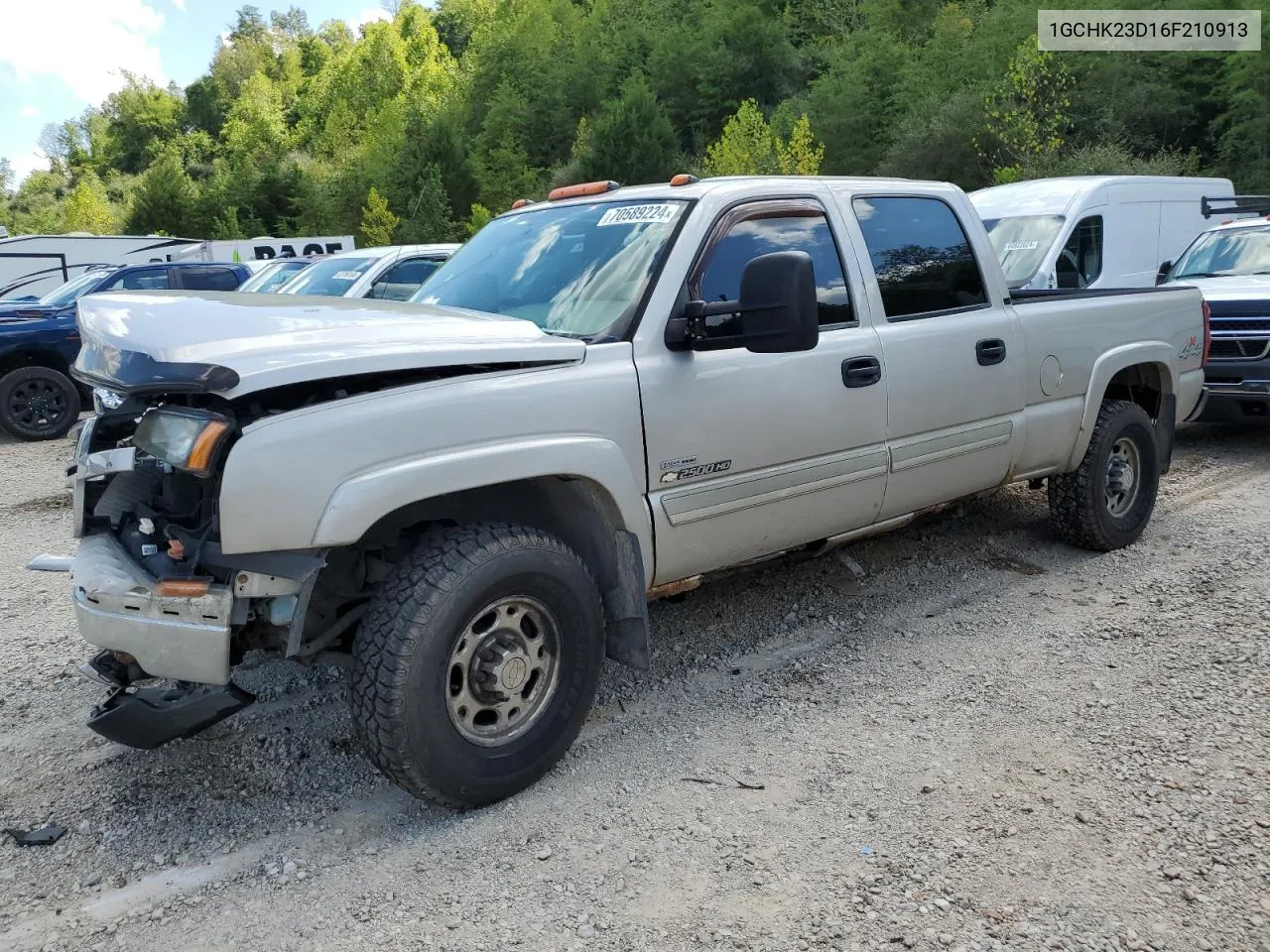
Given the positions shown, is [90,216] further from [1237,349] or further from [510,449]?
[510,449]

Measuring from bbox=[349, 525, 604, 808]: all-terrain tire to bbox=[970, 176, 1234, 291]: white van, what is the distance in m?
7.64

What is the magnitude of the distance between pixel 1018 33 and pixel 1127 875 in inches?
1588

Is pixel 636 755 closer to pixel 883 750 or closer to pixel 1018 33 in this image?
pixel 883 750

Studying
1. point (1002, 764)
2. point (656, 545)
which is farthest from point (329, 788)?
point (1002, 764)

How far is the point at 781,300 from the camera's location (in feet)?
10.5

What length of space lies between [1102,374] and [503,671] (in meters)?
3.72

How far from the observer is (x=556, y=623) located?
3215mm

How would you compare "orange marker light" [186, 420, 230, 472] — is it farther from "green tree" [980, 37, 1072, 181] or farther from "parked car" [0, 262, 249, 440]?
"green tree" [980, 37, 1072, 181]

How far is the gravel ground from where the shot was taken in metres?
2.61

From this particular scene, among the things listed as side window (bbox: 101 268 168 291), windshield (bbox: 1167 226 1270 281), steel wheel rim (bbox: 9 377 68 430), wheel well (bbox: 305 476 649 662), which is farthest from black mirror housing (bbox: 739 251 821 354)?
side window (bbox: 101 268 168 291)

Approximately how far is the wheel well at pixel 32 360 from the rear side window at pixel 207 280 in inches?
102

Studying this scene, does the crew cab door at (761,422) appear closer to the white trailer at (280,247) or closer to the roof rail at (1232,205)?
the roof rail at (1232,205)

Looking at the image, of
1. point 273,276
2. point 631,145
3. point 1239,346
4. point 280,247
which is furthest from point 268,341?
point 631,145

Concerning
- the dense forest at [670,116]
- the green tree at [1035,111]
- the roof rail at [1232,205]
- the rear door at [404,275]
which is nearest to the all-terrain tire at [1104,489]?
the roof rail at [1232,205]
